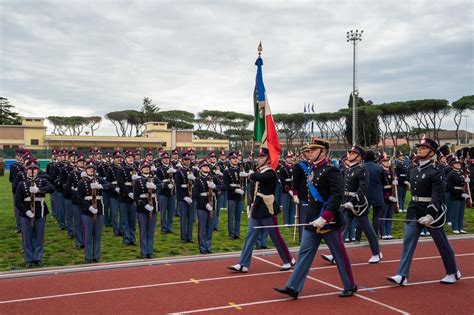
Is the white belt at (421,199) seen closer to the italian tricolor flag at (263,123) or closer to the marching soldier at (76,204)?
the italian tricolor flag at (263,123)

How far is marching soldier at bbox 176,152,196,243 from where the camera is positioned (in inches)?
414

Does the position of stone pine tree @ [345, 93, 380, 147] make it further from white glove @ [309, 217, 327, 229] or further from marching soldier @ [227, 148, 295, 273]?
white glove @ [309, 217, 327, 229]

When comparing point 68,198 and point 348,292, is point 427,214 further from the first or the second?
point 68,198

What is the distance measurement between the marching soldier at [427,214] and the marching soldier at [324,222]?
3.45 ft

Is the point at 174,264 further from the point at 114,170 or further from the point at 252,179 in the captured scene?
the point at 114,170

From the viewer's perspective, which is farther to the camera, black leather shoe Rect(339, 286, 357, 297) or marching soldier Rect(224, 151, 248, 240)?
marching soldier Rect(224, 151, 248, 240)

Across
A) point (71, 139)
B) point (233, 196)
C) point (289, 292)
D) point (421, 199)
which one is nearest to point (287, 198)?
point (233, 196)

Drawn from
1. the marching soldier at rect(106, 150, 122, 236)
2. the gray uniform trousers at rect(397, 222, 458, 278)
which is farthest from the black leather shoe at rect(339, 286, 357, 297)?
the marching soldier at rect(106, 150, 122, 236)

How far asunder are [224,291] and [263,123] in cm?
305

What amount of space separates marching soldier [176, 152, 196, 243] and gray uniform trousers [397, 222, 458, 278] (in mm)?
4987

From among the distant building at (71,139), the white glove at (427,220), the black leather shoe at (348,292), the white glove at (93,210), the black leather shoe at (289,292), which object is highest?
the distant building at (71,139)

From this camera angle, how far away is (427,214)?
22.0 feet

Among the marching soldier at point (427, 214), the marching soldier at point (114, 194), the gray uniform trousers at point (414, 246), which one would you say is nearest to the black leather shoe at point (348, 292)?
the marching soldier at point (427, 214)

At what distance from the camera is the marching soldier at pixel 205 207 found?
928 centimetres
